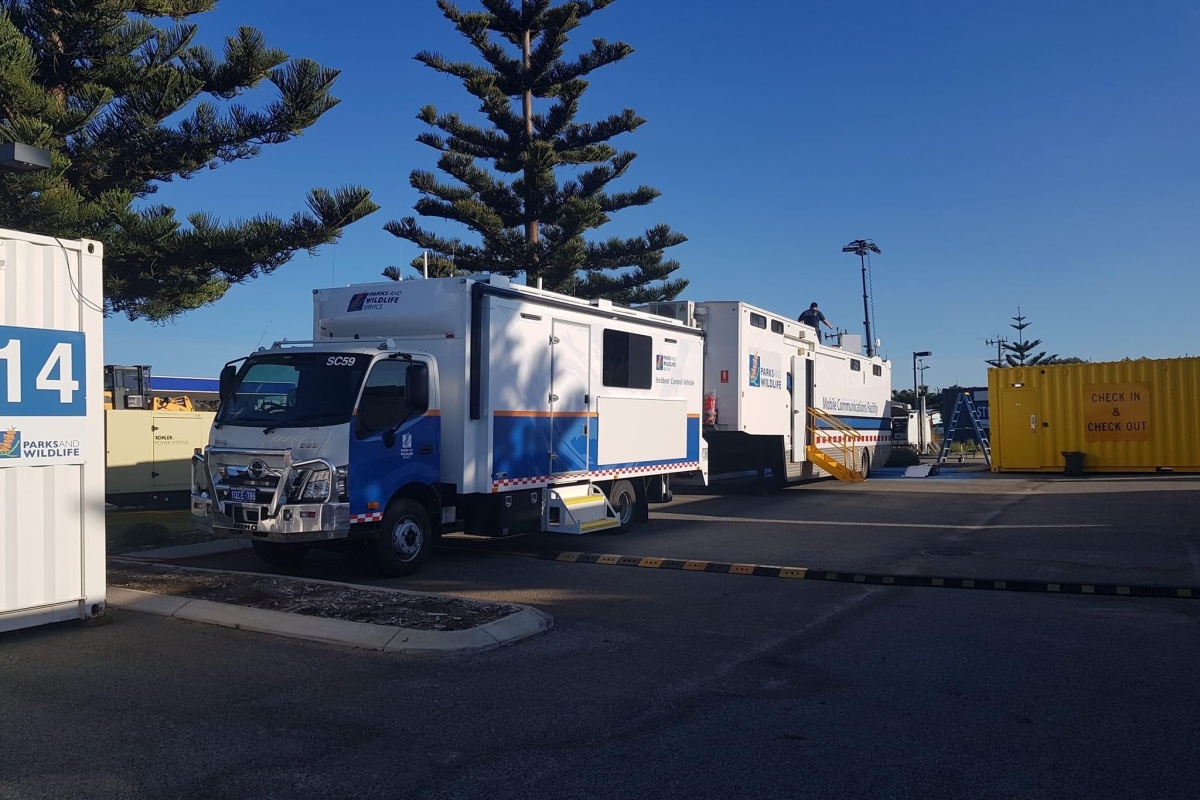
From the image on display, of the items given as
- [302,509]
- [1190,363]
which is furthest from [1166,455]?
[302,509]

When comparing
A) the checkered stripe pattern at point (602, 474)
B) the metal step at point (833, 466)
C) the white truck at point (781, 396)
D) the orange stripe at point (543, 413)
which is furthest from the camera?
the metal step at point (833, 466)

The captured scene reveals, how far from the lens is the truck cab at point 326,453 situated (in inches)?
356

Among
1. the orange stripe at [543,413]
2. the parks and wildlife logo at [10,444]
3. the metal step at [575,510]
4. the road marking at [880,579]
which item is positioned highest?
the orange stripe at [543,413]

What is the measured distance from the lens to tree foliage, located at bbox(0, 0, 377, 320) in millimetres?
12922

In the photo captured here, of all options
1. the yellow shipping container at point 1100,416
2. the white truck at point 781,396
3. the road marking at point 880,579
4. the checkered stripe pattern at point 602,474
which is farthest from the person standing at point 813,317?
the road marking at point 880,579

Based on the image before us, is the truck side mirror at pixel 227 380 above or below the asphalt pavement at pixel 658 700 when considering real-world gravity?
above

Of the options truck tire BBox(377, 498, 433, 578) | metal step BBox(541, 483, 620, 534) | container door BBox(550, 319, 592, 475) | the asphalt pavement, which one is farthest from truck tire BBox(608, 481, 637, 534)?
truck tire BBox(377, 498, 433, 578)

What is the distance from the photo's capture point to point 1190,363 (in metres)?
24.1

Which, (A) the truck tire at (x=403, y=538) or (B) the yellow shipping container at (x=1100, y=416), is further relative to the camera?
(B) the yellow shipping container at (x=1100, y=416)

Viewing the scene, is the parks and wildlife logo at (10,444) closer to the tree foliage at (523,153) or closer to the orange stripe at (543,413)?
the orange stripe at (543,413)

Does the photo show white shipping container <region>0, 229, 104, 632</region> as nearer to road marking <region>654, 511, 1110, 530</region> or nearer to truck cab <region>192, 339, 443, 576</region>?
truck cab <region>192, 339, 443, 576</region>

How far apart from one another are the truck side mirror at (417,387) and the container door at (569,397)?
6.53ft

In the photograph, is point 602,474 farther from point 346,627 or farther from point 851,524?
point 346,627

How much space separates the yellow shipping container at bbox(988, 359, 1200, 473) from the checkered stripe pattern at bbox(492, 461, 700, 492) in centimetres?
1430
